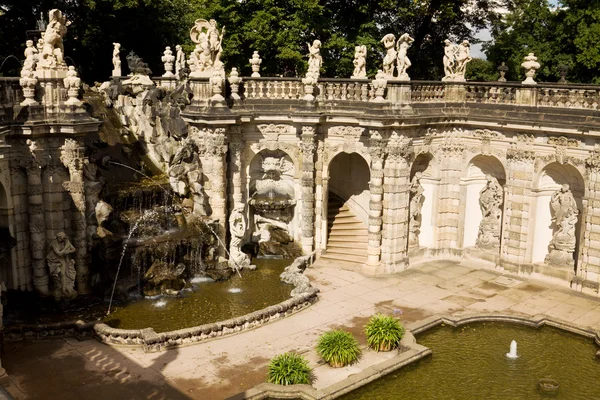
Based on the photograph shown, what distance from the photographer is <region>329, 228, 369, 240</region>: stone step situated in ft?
100

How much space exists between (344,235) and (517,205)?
27.3 feet

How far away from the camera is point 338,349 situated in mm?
18453

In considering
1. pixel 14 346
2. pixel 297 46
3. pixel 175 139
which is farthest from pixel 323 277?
pixel 297 46

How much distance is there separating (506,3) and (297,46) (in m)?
16.2

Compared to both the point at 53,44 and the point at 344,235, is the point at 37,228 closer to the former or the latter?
the point at 53,44

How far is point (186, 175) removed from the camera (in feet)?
91.2

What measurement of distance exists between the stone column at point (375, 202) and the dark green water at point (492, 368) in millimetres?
6543

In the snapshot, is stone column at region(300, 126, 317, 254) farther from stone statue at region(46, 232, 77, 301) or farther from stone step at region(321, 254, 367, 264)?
stone statue at region(46, 232, 77, 301)

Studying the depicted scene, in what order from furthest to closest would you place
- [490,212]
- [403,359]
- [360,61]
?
1. [490,212]
2. [360,61]
3. [403,359]

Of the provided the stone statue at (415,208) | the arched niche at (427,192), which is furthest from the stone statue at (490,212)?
the stone statue at (415,208)

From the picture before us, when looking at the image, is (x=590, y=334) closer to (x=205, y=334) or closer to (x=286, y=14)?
(x=205, y=334)

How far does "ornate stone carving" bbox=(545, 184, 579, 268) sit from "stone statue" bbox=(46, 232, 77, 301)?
66.1 ft

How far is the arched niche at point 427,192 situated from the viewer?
2977 centimetres

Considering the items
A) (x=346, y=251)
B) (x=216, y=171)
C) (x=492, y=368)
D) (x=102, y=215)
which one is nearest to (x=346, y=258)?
(x=346, y=251)
